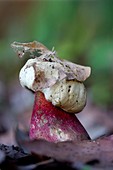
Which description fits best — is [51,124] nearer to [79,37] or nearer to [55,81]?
[55,81]

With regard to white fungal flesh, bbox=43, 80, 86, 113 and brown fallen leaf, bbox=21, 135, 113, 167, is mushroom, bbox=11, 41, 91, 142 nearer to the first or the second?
white fungal flesh, bbox=43, 80, 86, 113

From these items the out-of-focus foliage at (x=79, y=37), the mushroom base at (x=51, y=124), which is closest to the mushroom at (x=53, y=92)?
the mushroom base at (x=51, y=124)

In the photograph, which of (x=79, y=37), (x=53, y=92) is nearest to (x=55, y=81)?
(x=53, y=92)

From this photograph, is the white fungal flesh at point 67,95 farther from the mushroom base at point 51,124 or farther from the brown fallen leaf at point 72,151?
the brown fallen leaf at point 72,151

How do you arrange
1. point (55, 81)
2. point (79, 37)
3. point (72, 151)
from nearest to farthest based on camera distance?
point (72, 151)
point (55, 81)
point (79, 37)

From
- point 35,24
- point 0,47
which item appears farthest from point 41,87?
point 0,47
